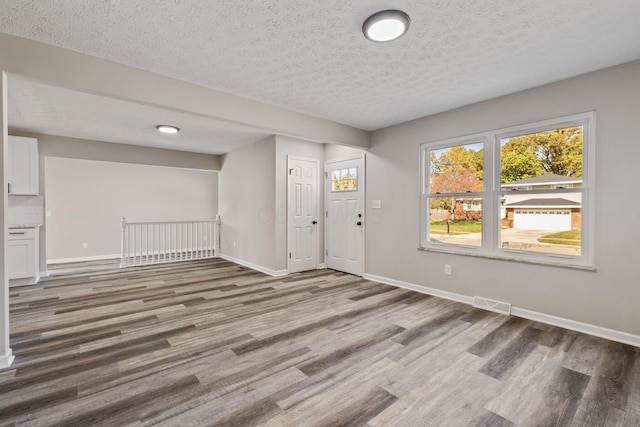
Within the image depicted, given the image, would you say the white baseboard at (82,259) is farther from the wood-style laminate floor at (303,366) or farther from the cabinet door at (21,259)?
the wood-style laminate floor at (303,366)

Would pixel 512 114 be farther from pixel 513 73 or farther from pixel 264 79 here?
pixel 264 79

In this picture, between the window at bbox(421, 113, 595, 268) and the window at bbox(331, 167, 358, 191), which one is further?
the window at bbox(331, 167, 358, 191)

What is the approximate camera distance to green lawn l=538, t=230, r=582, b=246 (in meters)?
2.90

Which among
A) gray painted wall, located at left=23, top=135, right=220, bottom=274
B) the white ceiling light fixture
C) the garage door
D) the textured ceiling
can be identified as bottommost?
the garage door

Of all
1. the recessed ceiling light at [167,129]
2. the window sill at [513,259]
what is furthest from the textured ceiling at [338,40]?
the recessed ceiling light at [167,129]

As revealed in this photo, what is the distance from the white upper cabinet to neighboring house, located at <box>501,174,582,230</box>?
718 centimetres

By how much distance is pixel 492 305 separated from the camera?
341cm

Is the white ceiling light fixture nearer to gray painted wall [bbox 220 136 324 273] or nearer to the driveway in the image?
the driveway

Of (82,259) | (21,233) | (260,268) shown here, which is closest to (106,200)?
(82,259)

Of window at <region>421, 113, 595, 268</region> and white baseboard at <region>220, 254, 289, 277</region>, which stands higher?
window at <region>421, 113, 595, 268</region>

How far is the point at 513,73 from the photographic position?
276 centimetres

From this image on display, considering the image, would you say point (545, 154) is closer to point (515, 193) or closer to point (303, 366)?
point (515, 193)

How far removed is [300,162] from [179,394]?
13.6 feet

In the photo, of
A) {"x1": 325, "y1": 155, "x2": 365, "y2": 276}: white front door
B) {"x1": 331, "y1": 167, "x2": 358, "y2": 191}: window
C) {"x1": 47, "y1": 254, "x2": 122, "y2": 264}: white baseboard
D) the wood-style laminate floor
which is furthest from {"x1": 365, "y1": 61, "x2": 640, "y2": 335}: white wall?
{"x1": 47, "y1": 254, "x2": 122, "y2": 264}: white baseboard
